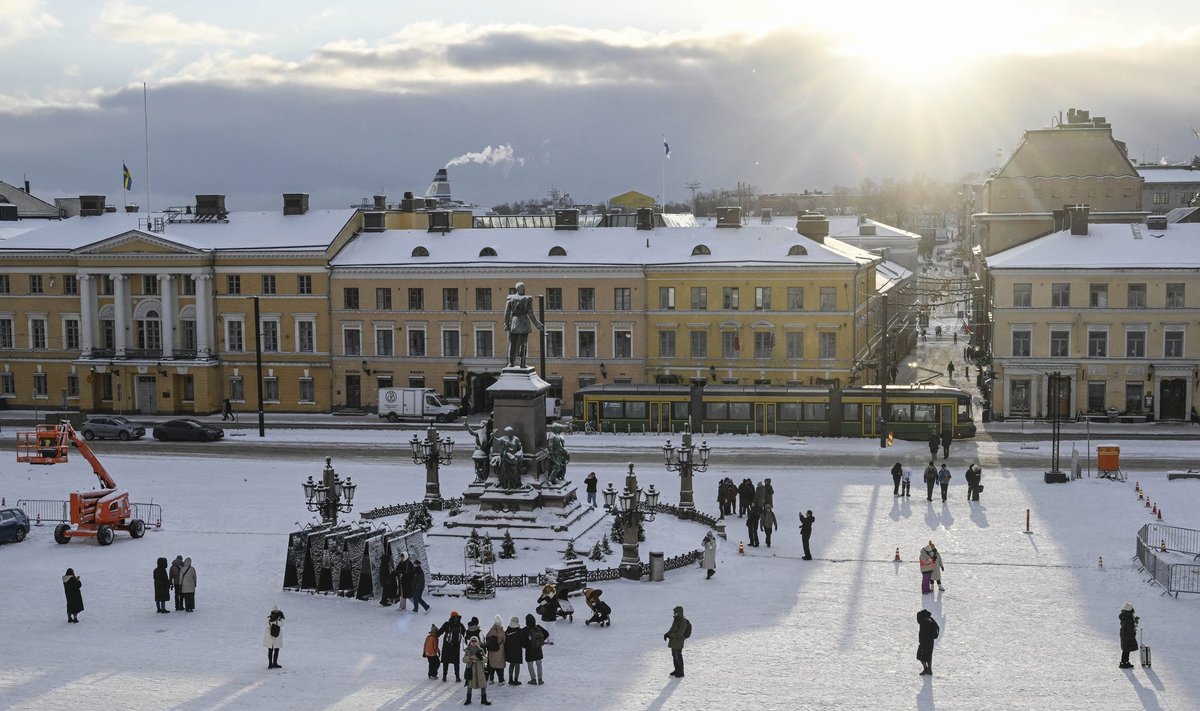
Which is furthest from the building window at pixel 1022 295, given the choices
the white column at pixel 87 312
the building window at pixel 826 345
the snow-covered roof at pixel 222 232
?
the white column at pixel 87 312

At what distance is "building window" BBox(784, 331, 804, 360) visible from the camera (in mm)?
70562

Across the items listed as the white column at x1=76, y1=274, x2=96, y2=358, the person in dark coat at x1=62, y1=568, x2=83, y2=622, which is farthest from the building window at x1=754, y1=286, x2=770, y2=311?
the person in dark coat at x1=62, y1=568, x2=83, y2=622

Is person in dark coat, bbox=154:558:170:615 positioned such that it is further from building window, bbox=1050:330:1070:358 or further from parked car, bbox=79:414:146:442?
building window, bbox=1050:330:1070:358

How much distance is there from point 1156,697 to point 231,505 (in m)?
31.8

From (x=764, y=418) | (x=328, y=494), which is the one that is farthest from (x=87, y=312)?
(x=328, y=494)

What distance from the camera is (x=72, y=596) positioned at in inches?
1209

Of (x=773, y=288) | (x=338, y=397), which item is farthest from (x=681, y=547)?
(x=338, y=397)

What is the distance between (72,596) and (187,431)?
1383 inches

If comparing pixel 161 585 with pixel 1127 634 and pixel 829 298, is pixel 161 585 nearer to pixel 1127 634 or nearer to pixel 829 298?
pixel 1127 634

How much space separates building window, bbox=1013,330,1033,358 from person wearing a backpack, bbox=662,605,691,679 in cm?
4633

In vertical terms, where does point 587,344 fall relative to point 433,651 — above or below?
above

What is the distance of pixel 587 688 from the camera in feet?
84.0

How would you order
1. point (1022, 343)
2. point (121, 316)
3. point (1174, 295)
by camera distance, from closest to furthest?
point (1174, 295)
point (1022, 343)
point (121, 316)

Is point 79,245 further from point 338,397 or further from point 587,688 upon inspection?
point 587,688
